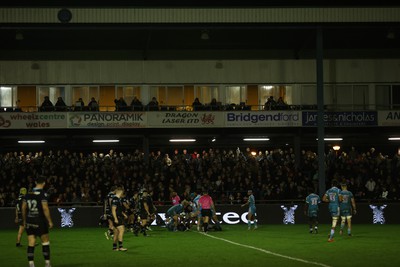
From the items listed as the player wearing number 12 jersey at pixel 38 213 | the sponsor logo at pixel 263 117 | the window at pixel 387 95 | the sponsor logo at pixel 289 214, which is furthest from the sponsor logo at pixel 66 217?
the window at pixel 387 95

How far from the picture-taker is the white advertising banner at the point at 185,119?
43625mm

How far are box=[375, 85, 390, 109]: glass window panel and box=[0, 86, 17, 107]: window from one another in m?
22.6

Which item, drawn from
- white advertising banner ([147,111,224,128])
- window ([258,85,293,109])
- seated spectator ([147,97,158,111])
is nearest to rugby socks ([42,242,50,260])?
white advertising banner ([147,111,224,128])

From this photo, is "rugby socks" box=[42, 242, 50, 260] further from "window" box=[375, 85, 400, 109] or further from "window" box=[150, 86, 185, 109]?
"window" box=[375, 85, 400, 109]

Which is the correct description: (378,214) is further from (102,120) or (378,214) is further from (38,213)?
(38,213)

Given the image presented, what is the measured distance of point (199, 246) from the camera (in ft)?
76.2

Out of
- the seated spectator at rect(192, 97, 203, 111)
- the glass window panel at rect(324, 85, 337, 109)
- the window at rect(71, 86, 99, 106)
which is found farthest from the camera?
the glass window panel at rect(324, 85, 337, 109)

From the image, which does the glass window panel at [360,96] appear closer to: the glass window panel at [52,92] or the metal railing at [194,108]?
the metal railing at [194,108]

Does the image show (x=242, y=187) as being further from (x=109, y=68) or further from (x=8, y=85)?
(x=8, y=85)

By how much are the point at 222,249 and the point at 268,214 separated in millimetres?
15055

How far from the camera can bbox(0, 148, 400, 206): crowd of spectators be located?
37.8 metres

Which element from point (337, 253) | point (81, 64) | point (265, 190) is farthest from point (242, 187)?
point (337, 253)

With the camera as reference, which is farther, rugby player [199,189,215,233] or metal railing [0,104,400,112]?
metal railing [0,104,400,112]

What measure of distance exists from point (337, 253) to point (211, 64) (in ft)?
→ 92.3
